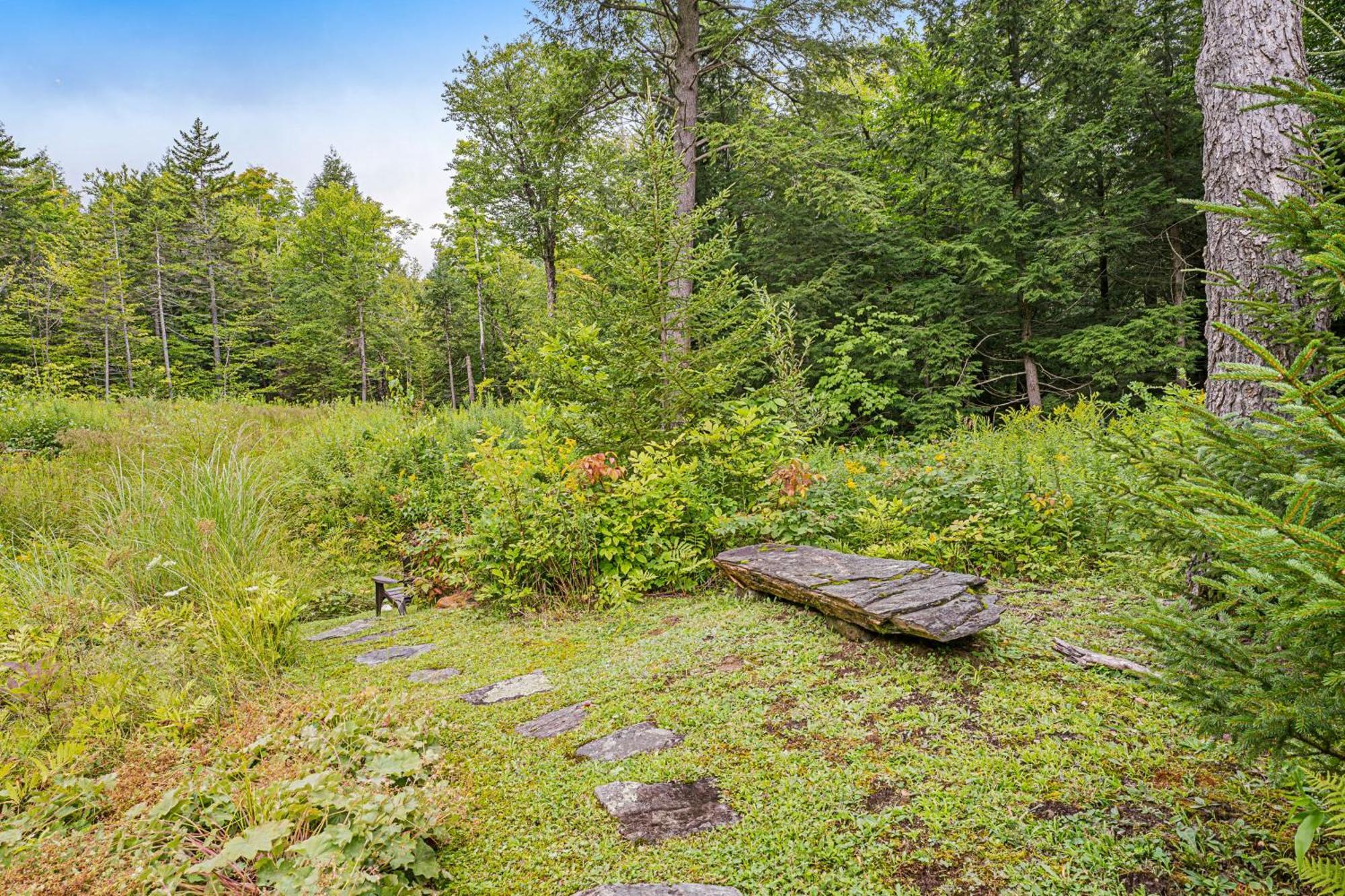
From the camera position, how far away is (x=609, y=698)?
107 inches

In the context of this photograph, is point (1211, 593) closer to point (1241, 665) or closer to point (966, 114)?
point (1241, 665)

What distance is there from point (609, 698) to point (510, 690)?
1.99ft

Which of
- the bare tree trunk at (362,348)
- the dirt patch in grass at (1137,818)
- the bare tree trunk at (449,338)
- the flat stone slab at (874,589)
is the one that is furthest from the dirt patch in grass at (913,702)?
the bare tree trunk at (449,338)

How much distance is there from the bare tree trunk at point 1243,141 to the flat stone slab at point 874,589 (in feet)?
4.43

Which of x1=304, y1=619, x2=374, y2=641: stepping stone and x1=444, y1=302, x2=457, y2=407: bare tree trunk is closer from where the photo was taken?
x1=304, y1=619, x2=374, y2=641: stepping stone

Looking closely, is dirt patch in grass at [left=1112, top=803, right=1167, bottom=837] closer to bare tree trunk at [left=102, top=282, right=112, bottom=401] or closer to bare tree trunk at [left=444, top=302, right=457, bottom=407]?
bare tree trunk at [left=444, top=302, right=457, bottom=407]

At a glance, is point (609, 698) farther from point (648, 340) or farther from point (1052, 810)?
point (648, 340)

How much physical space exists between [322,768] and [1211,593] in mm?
3645

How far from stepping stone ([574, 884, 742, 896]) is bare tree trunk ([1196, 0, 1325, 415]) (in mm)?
2660

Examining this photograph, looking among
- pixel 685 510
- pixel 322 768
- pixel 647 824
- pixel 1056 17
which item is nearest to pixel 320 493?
pixel 685 510

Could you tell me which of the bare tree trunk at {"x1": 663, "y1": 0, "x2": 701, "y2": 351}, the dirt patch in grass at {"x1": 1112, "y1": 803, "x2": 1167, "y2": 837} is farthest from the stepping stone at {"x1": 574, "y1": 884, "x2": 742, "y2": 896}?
the bare tree trunk at {"x1": 663, "y1": 0, "x2": 701, "y2": 351}

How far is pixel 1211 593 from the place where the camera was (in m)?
2.59

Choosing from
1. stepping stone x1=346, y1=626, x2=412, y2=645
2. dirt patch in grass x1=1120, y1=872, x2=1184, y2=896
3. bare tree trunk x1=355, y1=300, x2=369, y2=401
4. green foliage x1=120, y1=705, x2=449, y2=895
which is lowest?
stepping stone x1=346, y1=626, x2=412, y2=645

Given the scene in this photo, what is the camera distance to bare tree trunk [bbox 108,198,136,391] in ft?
67.7
